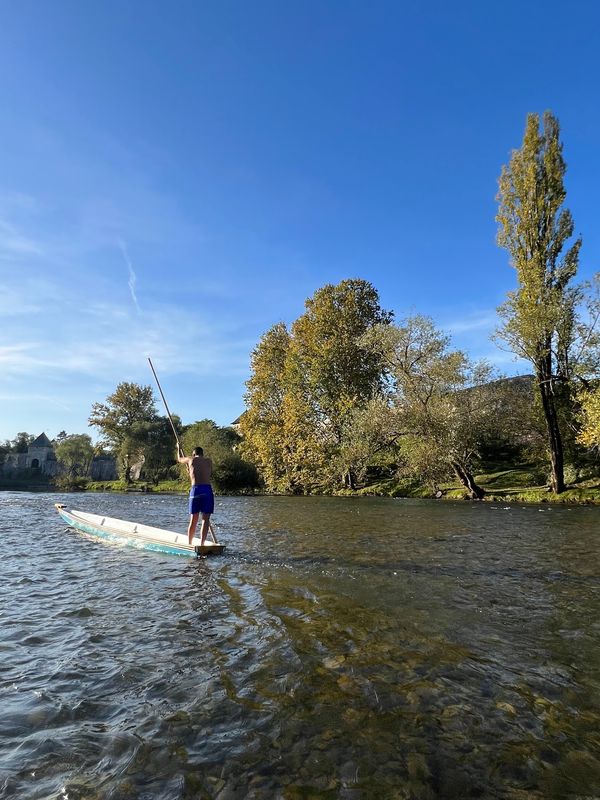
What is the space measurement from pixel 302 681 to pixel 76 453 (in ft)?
383

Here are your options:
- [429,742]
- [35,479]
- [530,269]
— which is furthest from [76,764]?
[35,479]

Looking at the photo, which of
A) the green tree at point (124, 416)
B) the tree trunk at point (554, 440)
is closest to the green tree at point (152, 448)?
the green tree at point (124, 416)

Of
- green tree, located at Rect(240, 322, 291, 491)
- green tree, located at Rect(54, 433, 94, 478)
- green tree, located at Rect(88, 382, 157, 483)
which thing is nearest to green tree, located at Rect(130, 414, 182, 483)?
green tree, located at Rect(88, 382, 157, 483)

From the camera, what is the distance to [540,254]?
3144 centimetres

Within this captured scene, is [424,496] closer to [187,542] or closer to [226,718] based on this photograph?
[187,542]

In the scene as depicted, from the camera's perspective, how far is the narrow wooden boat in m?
14.2

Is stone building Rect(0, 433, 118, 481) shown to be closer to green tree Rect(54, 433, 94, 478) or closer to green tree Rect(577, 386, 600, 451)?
green tree Rect(54, 433, 94, 478)

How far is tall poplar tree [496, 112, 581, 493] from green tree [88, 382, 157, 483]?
7034 centimetres

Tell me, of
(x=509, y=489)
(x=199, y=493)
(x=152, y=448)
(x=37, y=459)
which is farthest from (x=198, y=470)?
(x=37, y=459)

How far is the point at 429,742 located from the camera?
14.5 ft

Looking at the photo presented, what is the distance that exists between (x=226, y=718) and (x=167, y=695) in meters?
0.89

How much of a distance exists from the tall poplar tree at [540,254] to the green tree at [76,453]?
10192 centimetres

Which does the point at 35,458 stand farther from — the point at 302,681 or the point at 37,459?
the point at 302,681

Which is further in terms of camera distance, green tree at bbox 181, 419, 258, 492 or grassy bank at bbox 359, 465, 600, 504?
green tree at bbox 181, 419, 258, 492
